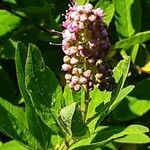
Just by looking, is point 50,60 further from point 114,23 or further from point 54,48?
point 114,23

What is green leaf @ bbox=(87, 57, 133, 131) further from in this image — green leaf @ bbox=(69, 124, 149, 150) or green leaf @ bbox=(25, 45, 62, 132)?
green leaf @ bbox=(25, 45, 62, 132)

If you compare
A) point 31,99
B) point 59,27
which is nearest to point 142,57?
point 59,27

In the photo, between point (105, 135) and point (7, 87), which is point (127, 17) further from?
point (105, 135)

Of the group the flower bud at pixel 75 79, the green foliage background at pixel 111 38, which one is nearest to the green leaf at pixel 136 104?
the green foliage background at pixel 111 38

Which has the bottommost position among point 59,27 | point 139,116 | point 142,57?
point 139,116

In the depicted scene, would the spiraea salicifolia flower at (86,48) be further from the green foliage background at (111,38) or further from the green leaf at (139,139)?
the green foliage background at (111,38)
